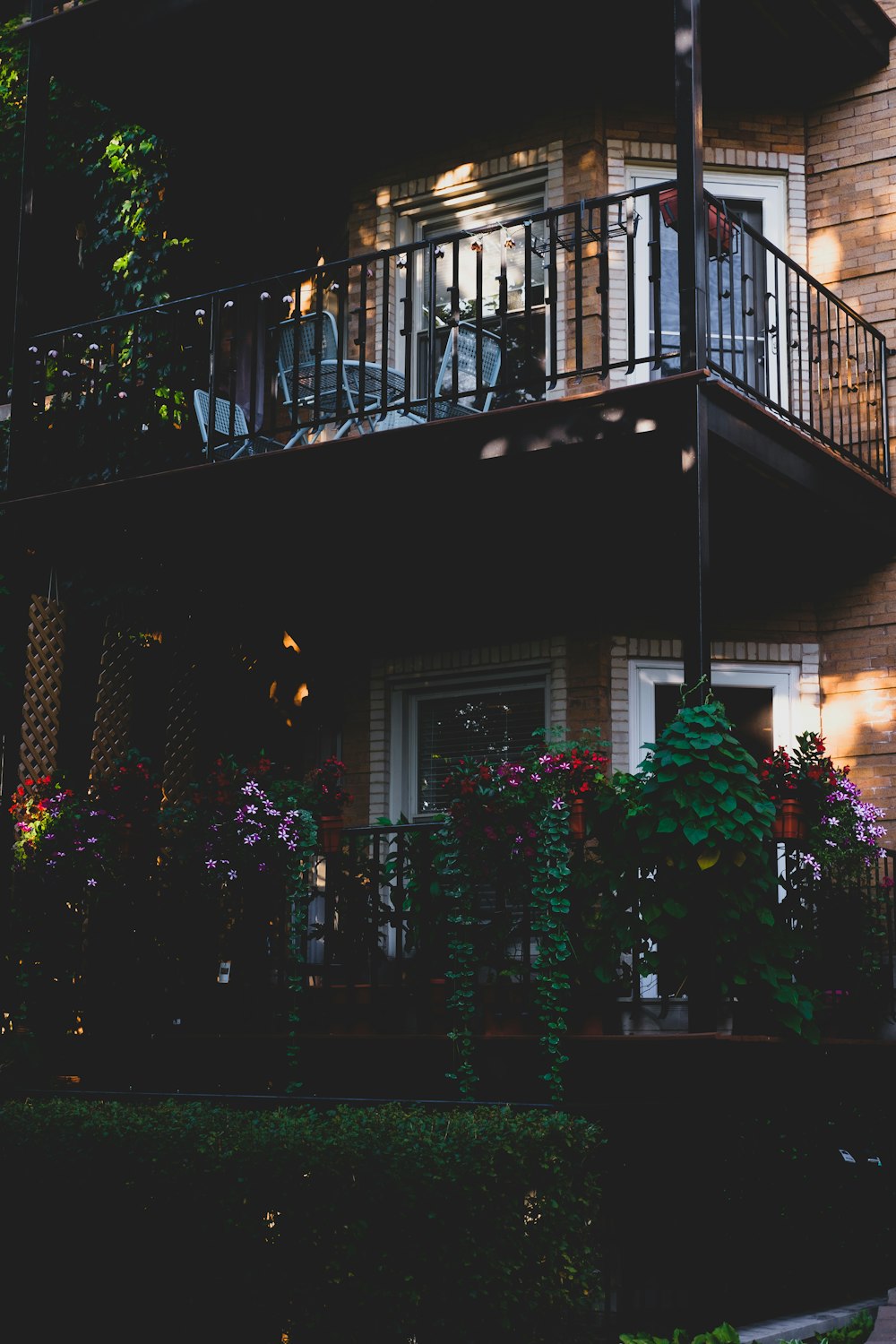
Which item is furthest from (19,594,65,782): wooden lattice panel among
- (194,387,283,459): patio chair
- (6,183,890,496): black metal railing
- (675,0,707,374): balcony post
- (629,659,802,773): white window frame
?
(675,0,707,374): balcony post

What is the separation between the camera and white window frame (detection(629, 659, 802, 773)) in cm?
1011

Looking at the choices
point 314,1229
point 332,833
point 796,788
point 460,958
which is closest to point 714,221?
point 796,788

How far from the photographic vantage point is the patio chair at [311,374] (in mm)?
9383

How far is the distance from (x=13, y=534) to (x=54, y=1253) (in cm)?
535

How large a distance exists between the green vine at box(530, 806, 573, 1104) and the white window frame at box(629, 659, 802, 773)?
2306 millimetres

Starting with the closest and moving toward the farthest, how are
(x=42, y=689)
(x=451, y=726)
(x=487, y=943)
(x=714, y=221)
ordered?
(x=487, y=943), (x=714, y=221), (x=42, y=689), (x=451, y=726)

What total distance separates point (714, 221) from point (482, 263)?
5.53 feet

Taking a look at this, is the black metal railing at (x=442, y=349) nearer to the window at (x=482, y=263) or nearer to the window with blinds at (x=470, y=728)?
the window at (x=482, y=263)

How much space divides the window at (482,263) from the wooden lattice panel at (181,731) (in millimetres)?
2744

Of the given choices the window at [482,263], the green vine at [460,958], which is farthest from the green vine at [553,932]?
the window at [482,263]

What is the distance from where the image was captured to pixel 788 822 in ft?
26.2

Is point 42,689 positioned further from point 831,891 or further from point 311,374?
point 831,891

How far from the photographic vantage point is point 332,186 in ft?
39.0

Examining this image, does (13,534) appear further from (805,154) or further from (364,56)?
(805,154)
